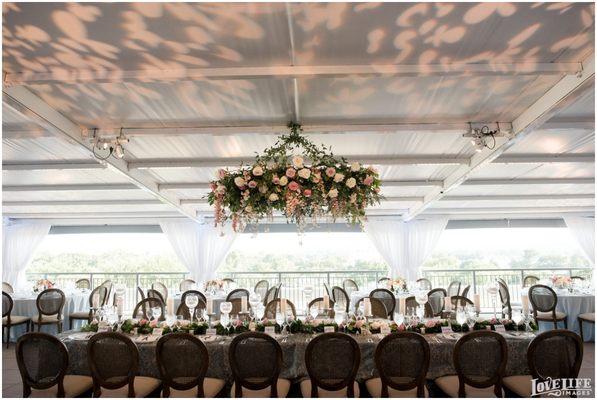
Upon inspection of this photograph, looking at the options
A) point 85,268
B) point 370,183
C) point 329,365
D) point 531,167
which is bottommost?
point 329,365

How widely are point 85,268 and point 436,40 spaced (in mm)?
12015

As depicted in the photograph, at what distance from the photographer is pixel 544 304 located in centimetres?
702

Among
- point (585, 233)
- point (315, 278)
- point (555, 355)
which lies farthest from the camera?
point (315, 278)

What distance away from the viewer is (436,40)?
2.73 m

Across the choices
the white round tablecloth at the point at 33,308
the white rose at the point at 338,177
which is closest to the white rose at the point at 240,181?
the white rose at the point at 338,177

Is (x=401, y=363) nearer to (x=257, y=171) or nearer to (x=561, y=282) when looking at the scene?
(x=257, y=171)

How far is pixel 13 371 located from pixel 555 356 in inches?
239

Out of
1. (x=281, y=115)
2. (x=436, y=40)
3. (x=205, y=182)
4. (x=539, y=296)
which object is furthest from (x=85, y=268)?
(x=436, y=40)

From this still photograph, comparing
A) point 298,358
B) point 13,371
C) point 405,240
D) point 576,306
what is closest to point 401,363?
point 298,358

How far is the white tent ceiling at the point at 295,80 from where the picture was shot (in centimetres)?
250

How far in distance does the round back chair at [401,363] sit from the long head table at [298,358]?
19.4 inches

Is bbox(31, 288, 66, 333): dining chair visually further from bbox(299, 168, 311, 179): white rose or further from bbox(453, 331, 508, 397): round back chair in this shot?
bbox(453, 331, 508, 397): round back chair

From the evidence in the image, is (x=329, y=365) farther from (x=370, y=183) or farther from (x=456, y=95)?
(x=456, y=95)

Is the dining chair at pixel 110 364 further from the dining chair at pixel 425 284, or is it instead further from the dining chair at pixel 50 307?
the dining chair at pixel 425 284
